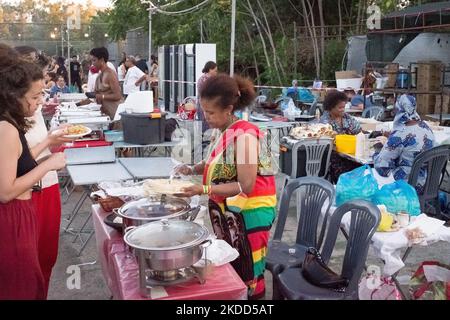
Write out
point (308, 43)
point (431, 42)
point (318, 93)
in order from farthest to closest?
1. point (308, 43)
2. point (431, 42)
3. point (318, 93)

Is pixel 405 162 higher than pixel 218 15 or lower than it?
lower

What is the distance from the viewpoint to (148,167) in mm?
4352

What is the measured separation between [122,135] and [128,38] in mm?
17324

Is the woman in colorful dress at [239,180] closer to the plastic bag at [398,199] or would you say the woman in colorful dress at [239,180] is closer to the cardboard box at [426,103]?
the plastic bag at [398,199]

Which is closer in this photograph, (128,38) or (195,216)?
(195,216)

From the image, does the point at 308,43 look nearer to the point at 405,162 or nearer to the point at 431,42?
the point at 431,42

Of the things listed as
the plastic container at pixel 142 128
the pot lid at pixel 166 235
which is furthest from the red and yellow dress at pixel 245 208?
the plastic container at pixel 142 128

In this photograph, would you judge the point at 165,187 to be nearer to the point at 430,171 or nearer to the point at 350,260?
the point at 350,260

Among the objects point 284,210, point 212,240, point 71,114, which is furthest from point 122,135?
point 212,240

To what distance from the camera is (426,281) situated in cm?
318

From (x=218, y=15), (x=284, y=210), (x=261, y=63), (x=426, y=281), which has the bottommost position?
(x=426, y=281)

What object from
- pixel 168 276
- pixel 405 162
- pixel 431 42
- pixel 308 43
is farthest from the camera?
pixel 308 43

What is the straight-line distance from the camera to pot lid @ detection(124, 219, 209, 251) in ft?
6.51

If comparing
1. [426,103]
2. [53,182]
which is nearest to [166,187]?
[53,182]
